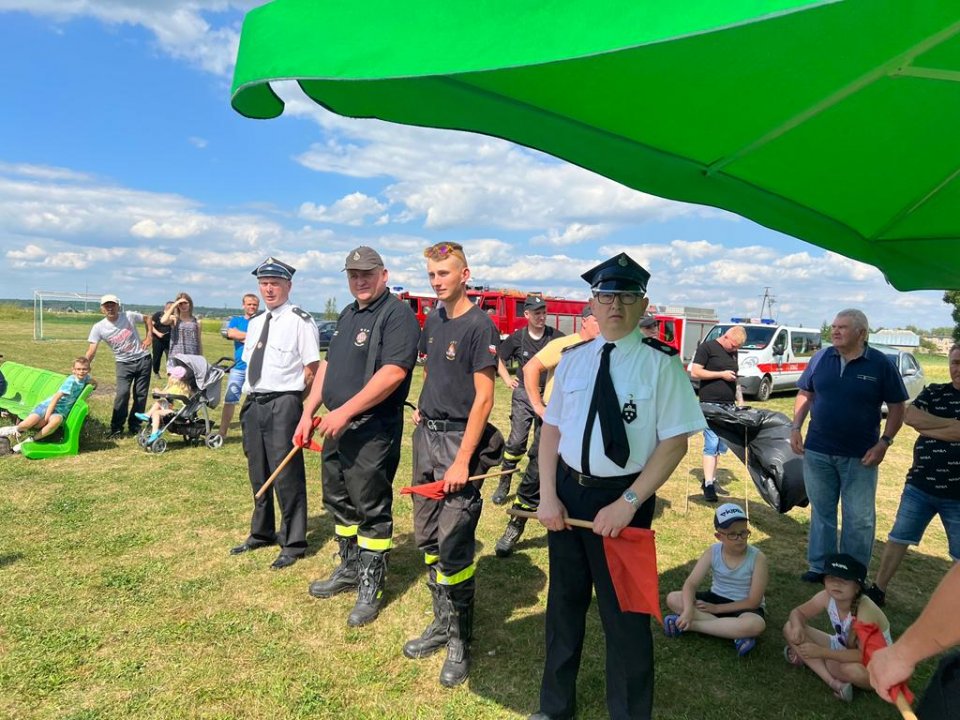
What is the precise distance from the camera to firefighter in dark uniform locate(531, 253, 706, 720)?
226 centimetres

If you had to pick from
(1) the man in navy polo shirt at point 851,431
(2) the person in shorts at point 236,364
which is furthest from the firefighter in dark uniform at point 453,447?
(2) the person in shorts at point 236,364

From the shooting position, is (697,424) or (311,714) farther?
(311,714)

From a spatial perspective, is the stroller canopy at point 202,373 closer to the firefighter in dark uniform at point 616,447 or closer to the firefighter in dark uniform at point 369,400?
the firefighter in dark uniform at point 369,400

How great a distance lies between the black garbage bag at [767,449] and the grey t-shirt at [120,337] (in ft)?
24.2

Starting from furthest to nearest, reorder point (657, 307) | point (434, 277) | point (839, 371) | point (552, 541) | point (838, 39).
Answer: point (657, 307), point (839, 371), point (434, 277), point (552, 541), point (838, 39)

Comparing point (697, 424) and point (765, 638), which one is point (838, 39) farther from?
point (765, 638)

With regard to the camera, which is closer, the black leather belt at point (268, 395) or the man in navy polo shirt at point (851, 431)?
the man in navy polo shirt at point (851, 431)

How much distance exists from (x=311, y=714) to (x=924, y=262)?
357 centimetres

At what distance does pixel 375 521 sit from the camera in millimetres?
3607

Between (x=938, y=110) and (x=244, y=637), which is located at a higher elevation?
(x=938, y=110)

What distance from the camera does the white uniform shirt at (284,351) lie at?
13.7 ft

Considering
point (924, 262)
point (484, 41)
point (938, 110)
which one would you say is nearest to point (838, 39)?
point (938, 110)

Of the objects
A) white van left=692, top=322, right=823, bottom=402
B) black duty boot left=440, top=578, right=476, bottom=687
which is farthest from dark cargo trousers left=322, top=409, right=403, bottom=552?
white van left=692, top=322, right=823, bottom=402

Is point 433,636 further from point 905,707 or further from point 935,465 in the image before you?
point 935,465
